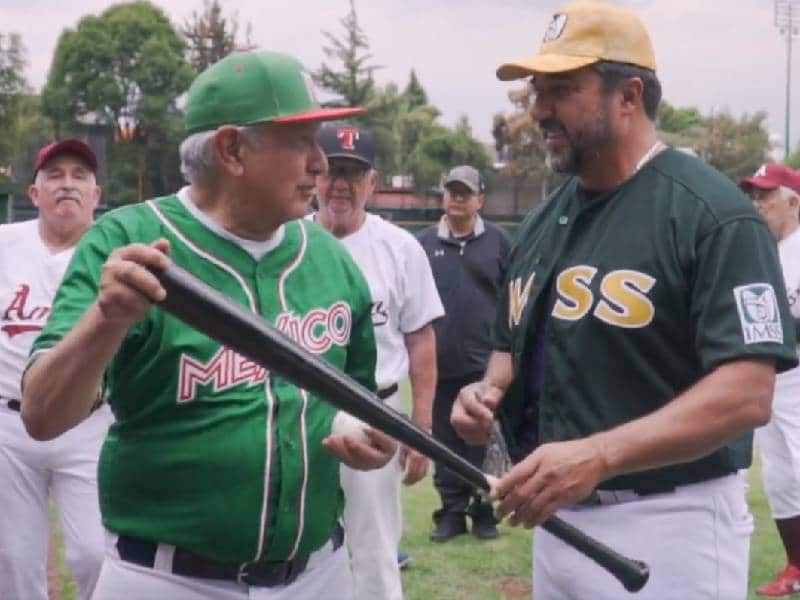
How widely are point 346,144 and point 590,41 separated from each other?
9.54 feet

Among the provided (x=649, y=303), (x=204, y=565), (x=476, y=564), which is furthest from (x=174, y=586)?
(x=476, y=564)

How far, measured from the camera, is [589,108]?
3051 millimetres

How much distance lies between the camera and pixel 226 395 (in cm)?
291

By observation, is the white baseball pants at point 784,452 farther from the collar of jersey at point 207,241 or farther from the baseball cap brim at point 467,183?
the collar of jersey at point 207,241

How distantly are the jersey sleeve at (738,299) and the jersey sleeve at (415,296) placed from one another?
314 centimetres

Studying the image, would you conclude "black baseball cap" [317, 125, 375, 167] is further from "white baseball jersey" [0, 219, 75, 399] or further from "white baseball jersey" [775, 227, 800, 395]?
"white baseball jersey" [775, 227, 800, 395]

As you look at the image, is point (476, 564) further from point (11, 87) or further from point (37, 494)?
point (11, 87)

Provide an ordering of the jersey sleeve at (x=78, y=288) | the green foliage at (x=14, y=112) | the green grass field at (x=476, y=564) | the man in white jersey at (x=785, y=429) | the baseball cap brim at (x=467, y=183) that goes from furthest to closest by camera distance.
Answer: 1. the green foliage at (x=14, y=112)
2. the baseball cap brim at (x=467, y=183)
3. the man in white jersey at (x=785, y=429)
4. the green grass field at (x=476, y=564)
5. the jersey sleeve at (x=78, y=288)

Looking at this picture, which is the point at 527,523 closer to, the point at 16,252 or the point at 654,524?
the point at 654,524

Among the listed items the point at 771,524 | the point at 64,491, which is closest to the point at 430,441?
the point at 64,491

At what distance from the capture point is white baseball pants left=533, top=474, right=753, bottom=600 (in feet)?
10.0

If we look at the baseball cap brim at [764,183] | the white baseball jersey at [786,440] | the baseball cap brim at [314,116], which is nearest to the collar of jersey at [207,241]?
the baseball cap brim at [314,116]

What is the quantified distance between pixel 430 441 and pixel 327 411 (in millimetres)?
465

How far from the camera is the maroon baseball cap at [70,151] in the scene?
17.7 feet
